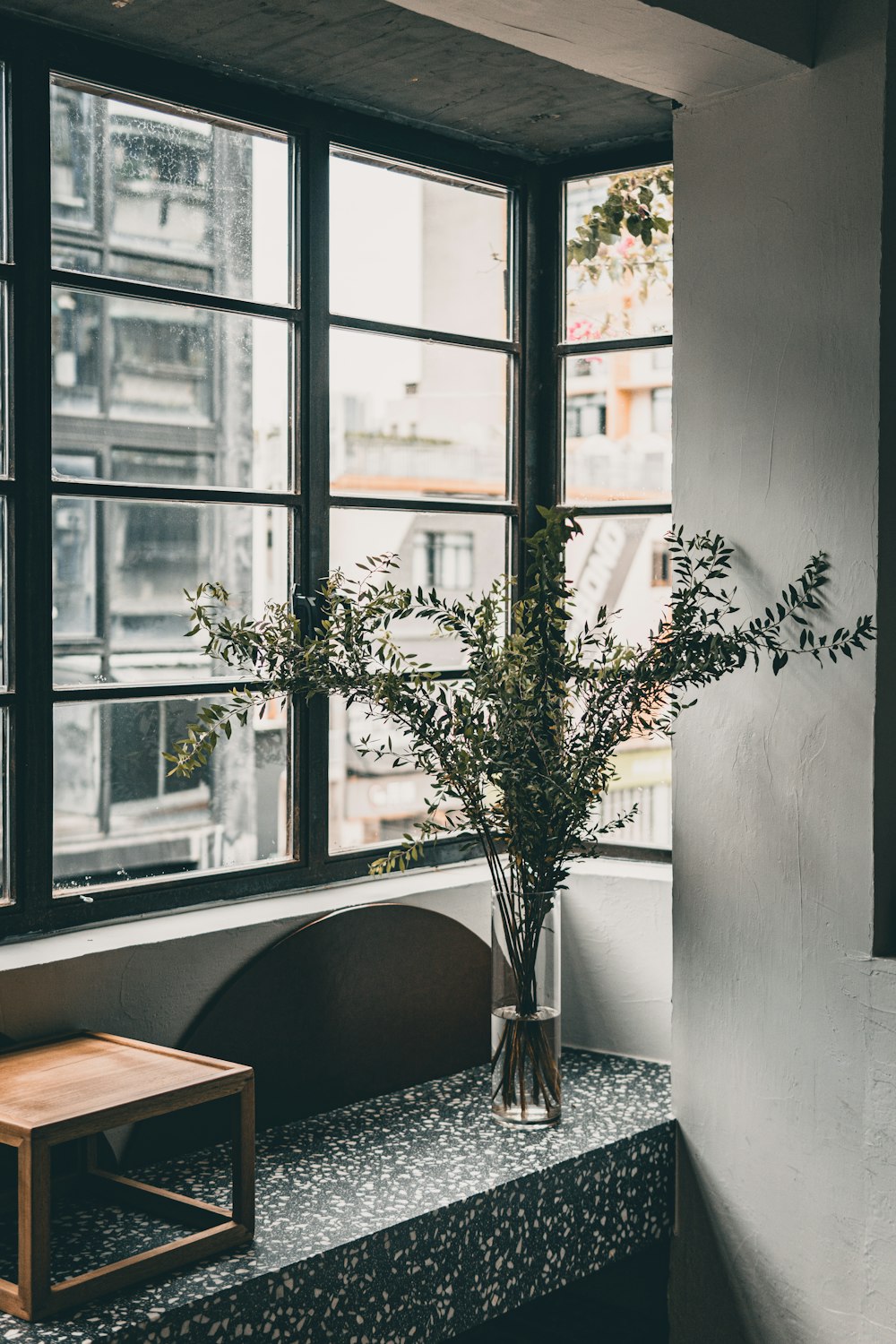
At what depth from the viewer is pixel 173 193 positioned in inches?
99.7

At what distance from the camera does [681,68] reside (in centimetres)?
230

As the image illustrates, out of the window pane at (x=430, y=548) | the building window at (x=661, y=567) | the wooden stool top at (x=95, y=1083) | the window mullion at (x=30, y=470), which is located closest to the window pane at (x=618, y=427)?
the building window at (x=661, y=567)

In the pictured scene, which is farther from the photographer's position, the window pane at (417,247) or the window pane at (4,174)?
the window pane at (417,247)

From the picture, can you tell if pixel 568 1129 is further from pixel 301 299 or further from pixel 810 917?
pixel 301 299

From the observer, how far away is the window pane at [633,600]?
2988 mm

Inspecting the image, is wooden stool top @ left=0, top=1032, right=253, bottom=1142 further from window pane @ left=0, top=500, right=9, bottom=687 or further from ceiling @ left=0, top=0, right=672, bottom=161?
ceiling @ left=0, top=0, right=672, bottom=161

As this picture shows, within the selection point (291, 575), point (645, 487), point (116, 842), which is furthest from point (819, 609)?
point (116, 842)

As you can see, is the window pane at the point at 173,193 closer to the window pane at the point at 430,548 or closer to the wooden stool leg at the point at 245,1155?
the window pane at the point at 430,548

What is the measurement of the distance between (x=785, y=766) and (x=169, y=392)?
4.15ft

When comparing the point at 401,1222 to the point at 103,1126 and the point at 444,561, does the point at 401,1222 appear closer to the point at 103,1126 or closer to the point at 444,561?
the point at 103,1126

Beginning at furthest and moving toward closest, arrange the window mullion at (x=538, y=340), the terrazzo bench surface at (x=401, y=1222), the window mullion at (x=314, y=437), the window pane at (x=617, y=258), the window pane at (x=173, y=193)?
the window mullion at (x=538, y=340), the window pane at (x=617, y=258), the window mullion at (x=314, y=437), the window pane at (x=173, y=193), the terrazzo bench surface at (x=401, y=1222)

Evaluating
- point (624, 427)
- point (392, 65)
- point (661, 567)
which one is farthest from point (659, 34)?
point (661, 567)

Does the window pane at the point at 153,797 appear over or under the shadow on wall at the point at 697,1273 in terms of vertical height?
over

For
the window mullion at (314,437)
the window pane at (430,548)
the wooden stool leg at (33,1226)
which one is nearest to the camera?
the wooden stool leg at (33,1226)
